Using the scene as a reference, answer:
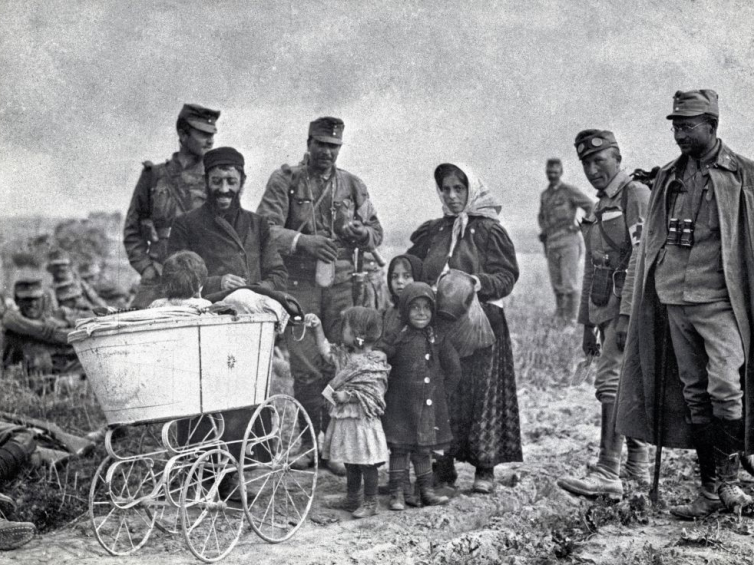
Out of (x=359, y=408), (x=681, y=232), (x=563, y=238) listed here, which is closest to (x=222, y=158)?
(x=359, y=408)

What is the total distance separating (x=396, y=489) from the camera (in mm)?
4703

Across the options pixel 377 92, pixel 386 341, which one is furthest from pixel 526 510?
pixel 377 92

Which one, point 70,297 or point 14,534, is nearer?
point 14,534

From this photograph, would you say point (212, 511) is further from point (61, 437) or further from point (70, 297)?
point (70, 297)

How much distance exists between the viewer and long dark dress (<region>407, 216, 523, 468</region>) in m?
5.03

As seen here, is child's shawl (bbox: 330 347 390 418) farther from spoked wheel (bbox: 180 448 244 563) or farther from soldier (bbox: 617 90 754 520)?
soldier (bbox: 617 90 754 520)

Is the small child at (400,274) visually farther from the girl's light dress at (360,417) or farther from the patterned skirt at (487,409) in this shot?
the patterned skirt at (487,409)

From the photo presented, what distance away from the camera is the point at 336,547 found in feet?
13.3

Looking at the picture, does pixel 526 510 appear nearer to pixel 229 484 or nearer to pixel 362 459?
pixel 362 459

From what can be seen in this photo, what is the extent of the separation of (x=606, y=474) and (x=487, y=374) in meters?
0.96

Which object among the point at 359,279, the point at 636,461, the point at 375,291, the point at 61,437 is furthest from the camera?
the point at 375,291

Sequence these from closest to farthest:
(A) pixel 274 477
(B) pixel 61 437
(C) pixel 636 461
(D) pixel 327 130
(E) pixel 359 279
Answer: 1. (A) pixel 274 477
2. (C) pixel 636 461
3. (B) pixel 61 437
4. (D) pixel 327 130
5. (E) pixel 359 279

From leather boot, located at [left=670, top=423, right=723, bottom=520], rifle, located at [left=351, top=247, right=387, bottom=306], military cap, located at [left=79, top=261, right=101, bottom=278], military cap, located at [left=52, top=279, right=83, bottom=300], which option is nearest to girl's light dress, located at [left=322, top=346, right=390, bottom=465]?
rifle, located at [left=351, top=247, right=387, bottom=306]

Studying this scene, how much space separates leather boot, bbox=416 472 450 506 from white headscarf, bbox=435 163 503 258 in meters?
1.45
